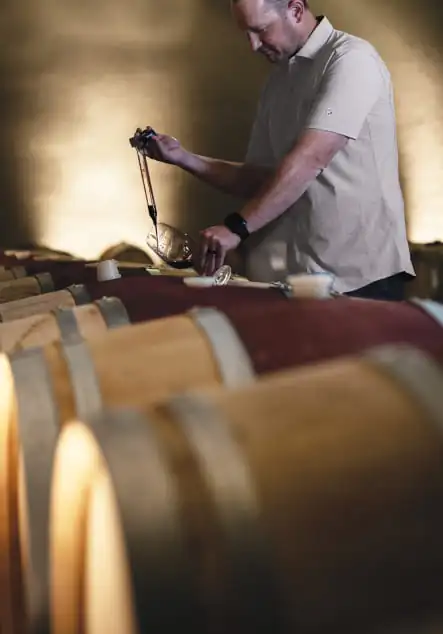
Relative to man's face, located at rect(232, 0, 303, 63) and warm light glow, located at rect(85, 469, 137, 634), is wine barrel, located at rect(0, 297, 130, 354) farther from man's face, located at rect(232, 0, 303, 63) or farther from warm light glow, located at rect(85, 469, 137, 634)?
man's face, located at rect(232, 0, 303, 63)

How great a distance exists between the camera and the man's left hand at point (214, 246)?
2.31 metres

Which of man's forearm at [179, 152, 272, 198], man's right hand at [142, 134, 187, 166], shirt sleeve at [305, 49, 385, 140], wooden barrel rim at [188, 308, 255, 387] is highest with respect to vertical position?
shirt sleeve at [305, 49, 385, 140]

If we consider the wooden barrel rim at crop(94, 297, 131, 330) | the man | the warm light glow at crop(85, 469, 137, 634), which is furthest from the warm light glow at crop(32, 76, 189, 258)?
the warm light glow at crop(85, 469, 137, 634)

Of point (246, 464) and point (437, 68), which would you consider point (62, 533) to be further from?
point (437, 68)

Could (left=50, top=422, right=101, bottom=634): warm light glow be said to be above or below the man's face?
below

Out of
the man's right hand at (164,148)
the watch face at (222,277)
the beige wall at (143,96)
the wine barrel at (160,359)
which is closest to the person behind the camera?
the wine barrel at (160,359)

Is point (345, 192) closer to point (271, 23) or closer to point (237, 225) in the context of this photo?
point (237, 225)

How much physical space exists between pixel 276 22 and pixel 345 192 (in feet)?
1.80

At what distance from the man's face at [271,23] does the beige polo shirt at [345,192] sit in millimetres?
49

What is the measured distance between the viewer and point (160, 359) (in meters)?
1.01

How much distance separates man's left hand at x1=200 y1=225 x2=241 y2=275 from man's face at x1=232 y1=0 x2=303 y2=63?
0.66 metres

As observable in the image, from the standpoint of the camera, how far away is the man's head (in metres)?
2.52

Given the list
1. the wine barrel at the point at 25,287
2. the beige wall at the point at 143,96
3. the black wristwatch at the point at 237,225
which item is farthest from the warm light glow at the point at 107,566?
the beige wall at the point at 143,96

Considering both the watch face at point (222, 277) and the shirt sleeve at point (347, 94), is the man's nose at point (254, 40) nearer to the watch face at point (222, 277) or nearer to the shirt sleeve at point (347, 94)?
the shirt sleeve at point (347, 94)
